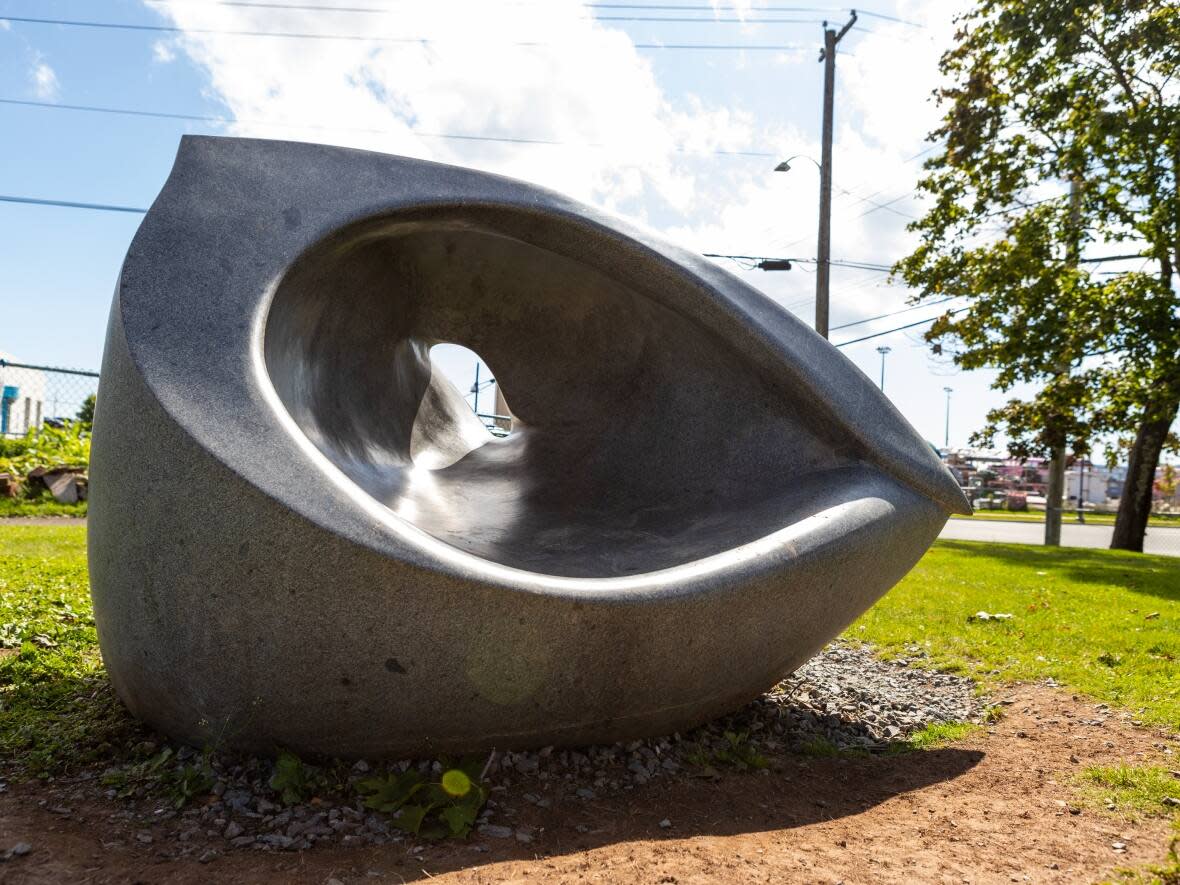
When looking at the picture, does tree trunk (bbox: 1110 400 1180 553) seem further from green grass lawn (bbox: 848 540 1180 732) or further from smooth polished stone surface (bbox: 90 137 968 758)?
smooth polished stone surface (bbox: 90 137 968 758)

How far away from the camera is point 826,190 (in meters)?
17.1

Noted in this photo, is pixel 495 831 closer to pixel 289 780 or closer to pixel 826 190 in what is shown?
pixel 289 780

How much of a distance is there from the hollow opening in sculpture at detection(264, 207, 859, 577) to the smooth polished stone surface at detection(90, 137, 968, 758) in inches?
1.0

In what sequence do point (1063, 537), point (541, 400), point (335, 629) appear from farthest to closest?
point (1063, 537) < point (541, 400) < point (335, 629)

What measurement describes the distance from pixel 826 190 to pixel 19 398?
51.8 feet

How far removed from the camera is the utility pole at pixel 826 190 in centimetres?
1670

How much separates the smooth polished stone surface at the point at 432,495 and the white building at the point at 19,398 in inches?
479

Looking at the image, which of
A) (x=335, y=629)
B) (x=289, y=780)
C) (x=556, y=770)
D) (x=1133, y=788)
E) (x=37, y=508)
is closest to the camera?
(x=335, y=629)

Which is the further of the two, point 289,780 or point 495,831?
point 289,780

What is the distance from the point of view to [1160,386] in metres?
12.5

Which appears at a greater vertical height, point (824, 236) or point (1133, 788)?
point (824, 236)

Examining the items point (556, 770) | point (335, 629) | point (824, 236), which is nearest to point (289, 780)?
point (335, 629)

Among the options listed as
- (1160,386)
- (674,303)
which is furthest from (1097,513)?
(674,303)

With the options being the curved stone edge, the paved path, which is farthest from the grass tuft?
the paved path
